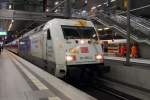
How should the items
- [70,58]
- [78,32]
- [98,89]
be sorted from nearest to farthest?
[70,58], [98,89], [78,32]

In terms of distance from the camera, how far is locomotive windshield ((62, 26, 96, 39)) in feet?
46.6

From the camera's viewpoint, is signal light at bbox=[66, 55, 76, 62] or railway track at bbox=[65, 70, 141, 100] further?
signal light at bbox=[66, 55, 76, 62]

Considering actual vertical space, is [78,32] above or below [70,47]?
above

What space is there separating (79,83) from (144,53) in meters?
11.2

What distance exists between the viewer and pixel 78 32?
14.4 metres

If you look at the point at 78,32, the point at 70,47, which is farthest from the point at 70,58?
the point at 78,32

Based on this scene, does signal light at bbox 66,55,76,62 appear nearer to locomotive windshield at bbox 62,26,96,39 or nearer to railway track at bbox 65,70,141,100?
railway track at bbox 65,70,141,100

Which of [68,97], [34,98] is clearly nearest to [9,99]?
[34,98]

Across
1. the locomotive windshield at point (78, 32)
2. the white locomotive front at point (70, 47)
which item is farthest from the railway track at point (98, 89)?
the locomotive windshield at point (78, 32)

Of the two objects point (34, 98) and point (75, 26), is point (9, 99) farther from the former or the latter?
point (75, 26)

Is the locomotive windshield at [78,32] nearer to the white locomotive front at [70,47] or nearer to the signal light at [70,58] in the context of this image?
the white locomotive front at [70,47]

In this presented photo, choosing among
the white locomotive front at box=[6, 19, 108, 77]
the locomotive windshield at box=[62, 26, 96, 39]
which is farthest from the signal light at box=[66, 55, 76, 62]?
the locomotive windshield at box=[62, 26, 96, 39]

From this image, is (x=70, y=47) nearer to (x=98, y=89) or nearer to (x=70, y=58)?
(x=70, y=58)

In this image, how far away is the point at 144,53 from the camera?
973 inches
